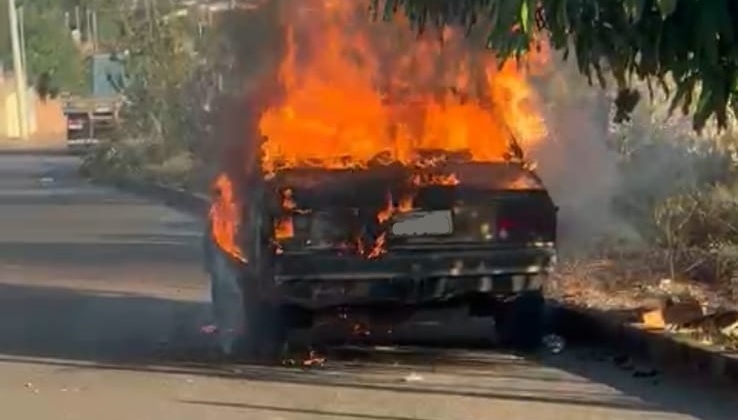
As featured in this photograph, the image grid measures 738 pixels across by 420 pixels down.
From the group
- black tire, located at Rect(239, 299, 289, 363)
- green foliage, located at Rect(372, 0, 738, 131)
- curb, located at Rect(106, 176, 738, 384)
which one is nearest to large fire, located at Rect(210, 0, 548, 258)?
black tire, located at Rect(239, 299, 289, 363)

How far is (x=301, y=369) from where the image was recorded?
1206cm

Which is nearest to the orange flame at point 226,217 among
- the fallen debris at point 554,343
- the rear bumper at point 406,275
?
the rear bumper at point 406,275

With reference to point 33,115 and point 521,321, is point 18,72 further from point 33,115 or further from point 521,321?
point 521,321

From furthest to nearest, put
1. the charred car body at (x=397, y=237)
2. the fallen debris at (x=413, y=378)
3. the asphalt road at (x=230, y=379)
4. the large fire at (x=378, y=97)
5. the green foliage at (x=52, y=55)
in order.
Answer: the green foliage at (x=52, y=55) < the large fire at (x=378, y=97) < the charred car body at (x=397, y=237) < the fallen debris at (x=413, y=378) < the asphalt road at (x=230, y=379)

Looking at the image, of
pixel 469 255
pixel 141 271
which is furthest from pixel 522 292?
pixel 141 271

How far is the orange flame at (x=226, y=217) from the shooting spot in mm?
12773

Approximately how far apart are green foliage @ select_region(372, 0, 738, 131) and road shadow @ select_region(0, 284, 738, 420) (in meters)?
3.38

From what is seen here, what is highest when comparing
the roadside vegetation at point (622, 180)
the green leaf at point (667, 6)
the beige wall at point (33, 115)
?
the green leaf at point (667, 6)

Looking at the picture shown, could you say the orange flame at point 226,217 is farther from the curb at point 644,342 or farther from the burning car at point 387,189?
the curb at point 644,342

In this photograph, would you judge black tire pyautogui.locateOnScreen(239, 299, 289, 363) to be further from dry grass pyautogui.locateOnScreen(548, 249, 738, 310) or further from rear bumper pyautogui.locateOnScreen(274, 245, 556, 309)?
dry grass pyautogui.locateOnScreen(548, 249, 738, 310)

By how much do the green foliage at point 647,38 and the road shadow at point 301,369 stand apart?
3383 millimetres

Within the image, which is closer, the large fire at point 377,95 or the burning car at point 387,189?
the burning car at point 387,189

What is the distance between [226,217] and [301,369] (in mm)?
1495

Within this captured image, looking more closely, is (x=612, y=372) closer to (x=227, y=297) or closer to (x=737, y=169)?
(x=227, y=297)
